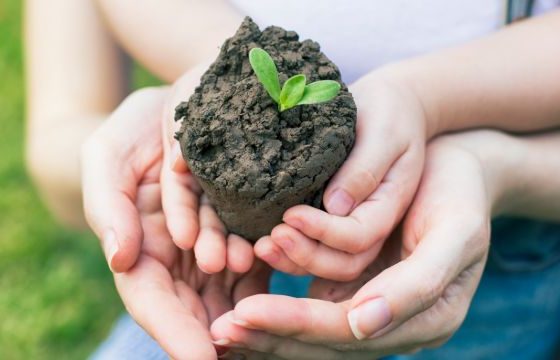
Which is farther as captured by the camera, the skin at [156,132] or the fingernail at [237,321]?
the skin at [156,132]

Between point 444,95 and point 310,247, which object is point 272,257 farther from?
point 444,95

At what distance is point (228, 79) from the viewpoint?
136cm

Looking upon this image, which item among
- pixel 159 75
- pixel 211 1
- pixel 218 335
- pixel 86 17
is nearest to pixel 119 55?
pixel 86 17

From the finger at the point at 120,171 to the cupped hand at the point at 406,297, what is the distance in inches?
9.9

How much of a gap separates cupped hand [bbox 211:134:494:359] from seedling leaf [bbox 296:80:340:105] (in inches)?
11.9

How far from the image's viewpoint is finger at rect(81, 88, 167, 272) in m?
1.31

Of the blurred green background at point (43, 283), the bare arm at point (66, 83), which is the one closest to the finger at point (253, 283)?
the bare arm at point (66, 83)

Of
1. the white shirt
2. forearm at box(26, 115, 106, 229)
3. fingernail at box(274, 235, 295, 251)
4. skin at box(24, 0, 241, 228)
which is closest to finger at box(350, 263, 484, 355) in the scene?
fingernail at box(274, 235, 295, 251)

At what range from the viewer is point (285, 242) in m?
1.26

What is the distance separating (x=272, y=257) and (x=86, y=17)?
112 cm

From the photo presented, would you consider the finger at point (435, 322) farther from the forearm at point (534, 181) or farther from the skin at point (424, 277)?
the forearm at point (534, 181)

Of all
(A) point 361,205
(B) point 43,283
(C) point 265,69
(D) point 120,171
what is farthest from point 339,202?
(B) point 43,283

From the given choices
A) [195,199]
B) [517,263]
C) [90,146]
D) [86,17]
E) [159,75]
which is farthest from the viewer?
[86,17]

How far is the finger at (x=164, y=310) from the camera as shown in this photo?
118 centimetres
